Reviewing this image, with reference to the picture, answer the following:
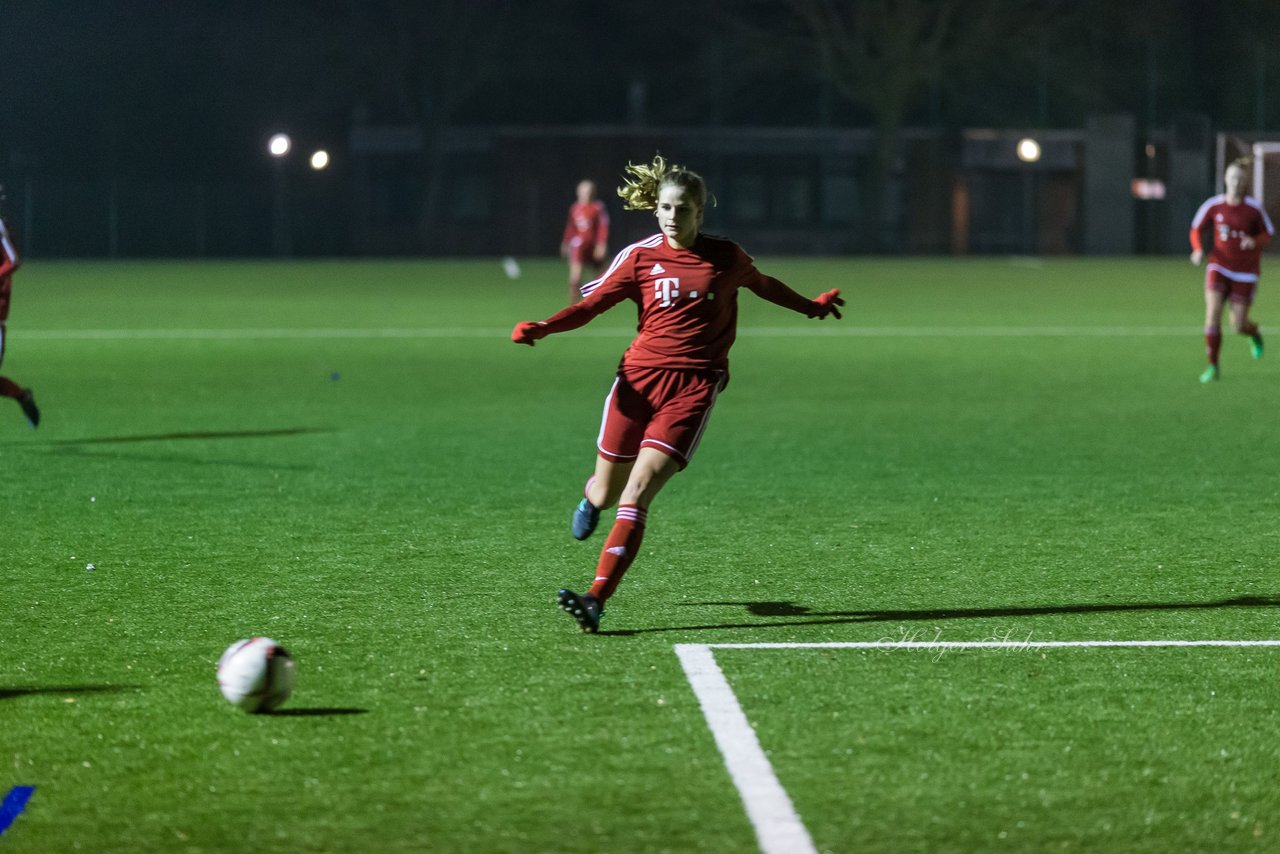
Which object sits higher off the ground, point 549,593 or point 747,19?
point 747,19

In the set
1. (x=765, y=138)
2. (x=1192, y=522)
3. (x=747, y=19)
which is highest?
(x=747, y=19)

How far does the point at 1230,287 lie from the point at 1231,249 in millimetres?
374

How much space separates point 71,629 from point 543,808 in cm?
284

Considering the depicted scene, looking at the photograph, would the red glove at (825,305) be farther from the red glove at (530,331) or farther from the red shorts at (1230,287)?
the red shorts at (1230,287)

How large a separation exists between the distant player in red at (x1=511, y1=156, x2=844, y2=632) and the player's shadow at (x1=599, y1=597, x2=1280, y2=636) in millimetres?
551

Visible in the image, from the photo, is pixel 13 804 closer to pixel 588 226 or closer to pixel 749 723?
pixel 749 723

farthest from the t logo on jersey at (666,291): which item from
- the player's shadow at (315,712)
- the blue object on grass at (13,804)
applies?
the blue object on grass at (13,804)

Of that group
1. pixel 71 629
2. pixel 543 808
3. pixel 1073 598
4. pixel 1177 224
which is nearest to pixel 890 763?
pixel 543 808

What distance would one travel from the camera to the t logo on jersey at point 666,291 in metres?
7.06

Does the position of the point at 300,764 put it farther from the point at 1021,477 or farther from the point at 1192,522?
the point at 1021,477

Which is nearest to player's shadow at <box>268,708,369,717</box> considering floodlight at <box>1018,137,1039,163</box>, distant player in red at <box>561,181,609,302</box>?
distant player in red at <box>561,181,609,302</box>

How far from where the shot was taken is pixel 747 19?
190 ft

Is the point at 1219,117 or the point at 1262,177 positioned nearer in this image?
the point at 1262,177

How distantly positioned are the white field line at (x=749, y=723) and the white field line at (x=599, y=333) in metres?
16.4
